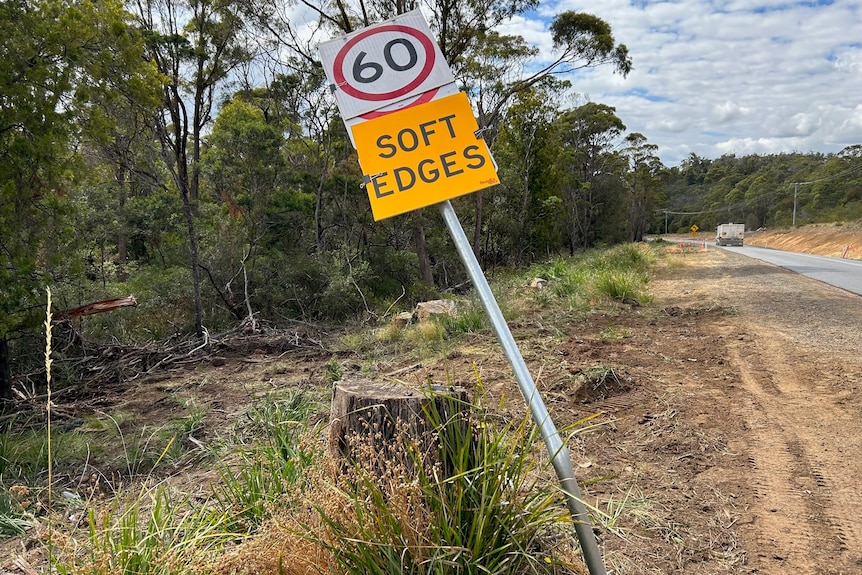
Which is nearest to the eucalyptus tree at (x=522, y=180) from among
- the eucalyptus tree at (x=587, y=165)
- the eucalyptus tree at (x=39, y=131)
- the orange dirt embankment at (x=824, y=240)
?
the eucalyptus tree at (x=587, y=165)

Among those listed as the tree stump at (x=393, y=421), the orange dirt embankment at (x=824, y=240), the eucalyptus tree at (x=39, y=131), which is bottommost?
the orange dirt embankment at (x=824, y=240)

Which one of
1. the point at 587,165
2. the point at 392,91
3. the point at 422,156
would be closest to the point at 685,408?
the point at 422,156

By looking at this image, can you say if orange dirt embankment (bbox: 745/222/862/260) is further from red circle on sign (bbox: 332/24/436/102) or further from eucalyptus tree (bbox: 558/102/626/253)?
red circle on sign (bbox: 332/24/436/102)

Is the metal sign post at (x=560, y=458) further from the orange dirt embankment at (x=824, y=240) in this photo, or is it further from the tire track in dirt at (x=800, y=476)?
the orange dirt embankment at (x=824, y=240)

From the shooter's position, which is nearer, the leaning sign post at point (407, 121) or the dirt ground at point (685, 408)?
the leaning sign post at point (407, 121)

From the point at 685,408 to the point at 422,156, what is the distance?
3389 millimetres

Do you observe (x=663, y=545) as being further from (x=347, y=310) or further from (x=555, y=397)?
(x=347, y=310)

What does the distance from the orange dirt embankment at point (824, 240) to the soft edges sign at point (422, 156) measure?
30.8m

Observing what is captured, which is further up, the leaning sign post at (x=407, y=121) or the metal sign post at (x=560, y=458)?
the leaning sign post at (x=407, y=121)

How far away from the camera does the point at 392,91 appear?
95.7 inches

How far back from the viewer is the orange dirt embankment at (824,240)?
3191 cm

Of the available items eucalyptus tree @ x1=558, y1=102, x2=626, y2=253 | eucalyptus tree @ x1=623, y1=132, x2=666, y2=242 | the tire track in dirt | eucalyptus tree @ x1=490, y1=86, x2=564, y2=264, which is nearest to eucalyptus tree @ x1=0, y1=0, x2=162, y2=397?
the tire track in dirt

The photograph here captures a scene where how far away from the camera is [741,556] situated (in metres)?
2.65

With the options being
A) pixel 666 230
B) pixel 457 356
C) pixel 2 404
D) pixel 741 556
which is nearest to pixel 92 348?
pixel 2 404
